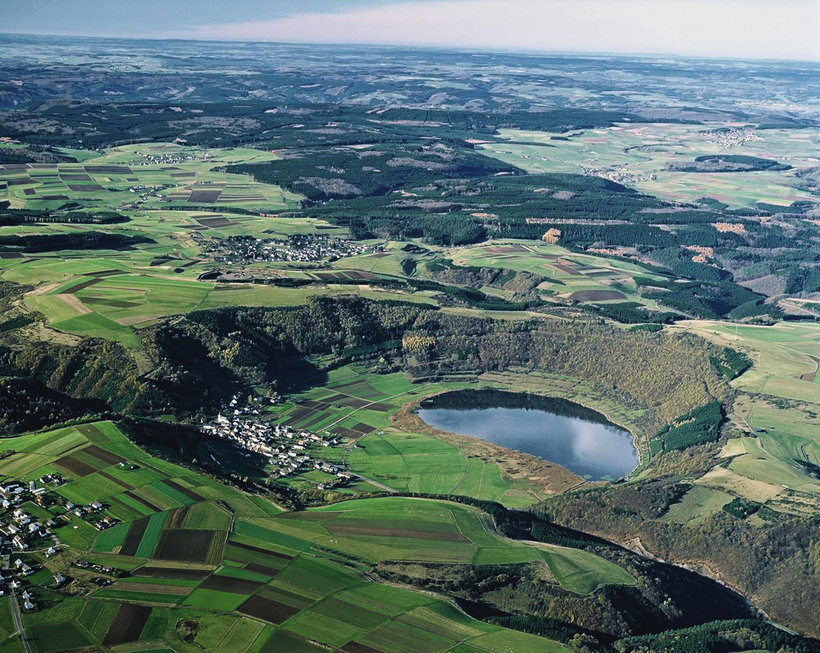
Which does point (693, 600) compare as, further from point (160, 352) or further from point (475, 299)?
point (475, 299)

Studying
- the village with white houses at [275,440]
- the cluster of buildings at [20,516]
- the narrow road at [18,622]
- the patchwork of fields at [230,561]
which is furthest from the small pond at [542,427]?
the narrow road at [18,622]

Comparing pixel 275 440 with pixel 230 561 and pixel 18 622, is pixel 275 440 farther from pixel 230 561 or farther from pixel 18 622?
pixel 18 622

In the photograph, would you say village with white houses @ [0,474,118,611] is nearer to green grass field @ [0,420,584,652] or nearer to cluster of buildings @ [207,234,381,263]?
green grass field @ [0,420,584,652]

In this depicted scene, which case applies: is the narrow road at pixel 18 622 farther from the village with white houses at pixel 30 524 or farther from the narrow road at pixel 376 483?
the narrow road at pixel 376 483

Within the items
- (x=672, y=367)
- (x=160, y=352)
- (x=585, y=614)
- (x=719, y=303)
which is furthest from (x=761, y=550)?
(x=719, y=303)

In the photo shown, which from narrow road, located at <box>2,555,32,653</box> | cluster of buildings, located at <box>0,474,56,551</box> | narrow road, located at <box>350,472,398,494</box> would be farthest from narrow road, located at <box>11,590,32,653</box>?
narrow road, located at <box>350,472,398,494</box>

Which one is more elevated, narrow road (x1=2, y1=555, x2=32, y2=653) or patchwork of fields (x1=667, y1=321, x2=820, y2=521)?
narrow road (x1=2, y1=555, x2=32, y2=653)

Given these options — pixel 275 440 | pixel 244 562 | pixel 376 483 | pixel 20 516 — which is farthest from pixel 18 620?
pixel 275 440
